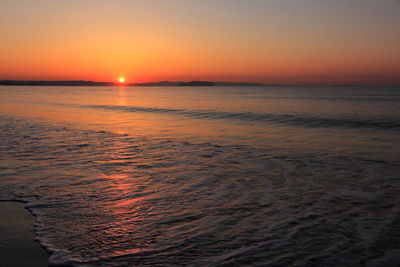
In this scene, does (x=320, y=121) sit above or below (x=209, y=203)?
above

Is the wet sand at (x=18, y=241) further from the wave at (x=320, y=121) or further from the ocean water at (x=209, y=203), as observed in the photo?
the wave at (x=320, y=121)

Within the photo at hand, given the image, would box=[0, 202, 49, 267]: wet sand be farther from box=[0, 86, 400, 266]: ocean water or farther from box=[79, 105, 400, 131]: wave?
box=[79, 105, 400, 131]: wave

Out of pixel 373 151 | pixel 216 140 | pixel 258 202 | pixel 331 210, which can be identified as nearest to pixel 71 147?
pixel 216 140

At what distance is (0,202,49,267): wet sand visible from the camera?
404cm

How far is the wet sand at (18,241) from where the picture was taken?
159 inches

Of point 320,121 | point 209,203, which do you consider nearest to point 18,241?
point 209,203

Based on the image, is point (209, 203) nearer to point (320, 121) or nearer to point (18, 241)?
point (18, 241)

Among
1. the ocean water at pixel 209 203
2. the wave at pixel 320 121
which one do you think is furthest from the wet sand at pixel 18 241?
the wave at pixel 320 121

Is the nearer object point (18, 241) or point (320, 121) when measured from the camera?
point (18, 241)

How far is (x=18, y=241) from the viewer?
458 centimetres

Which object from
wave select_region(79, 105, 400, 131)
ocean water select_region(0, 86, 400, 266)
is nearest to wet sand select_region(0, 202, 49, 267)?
ocean water select_region(0, 86, 400, 266)

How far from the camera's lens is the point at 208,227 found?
5.14 meters

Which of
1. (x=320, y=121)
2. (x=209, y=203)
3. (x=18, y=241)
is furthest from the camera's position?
(x=320, y=121)

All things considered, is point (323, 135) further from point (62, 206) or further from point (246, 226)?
point (62, 206)
